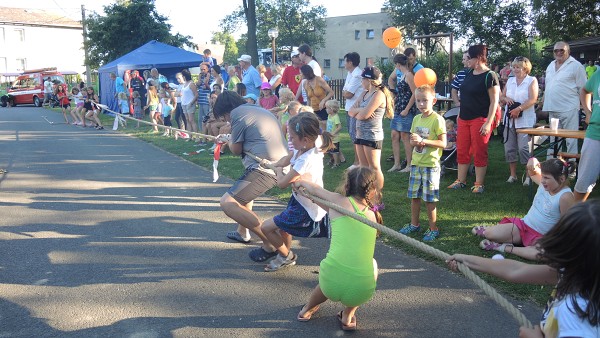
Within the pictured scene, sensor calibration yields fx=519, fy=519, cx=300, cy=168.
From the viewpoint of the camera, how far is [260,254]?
5.16 meters

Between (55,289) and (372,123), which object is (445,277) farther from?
(55,289)

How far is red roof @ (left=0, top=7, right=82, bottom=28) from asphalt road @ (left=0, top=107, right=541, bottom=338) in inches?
2526

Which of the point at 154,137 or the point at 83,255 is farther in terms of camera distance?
the point at 154,137

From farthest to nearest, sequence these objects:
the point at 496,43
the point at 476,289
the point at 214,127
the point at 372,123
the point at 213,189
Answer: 1. the point at 496,43
2. the point at 214,127
3. the point at 213,189
4. the point at 372,123
5. the point at 476,289

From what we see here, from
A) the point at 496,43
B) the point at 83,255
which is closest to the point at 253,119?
the point at 83,255

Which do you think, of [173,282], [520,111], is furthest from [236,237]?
[520,111]

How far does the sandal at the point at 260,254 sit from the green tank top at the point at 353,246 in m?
1.66

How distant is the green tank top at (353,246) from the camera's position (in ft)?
11.5

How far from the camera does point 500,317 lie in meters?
3.86

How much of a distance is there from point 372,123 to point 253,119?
2.12m

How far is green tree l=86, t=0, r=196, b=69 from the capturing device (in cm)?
3111

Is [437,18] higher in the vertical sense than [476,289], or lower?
higher

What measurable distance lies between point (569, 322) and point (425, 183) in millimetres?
3737

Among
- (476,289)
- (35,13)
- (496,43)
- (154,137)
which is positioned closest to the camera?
(476,289)
